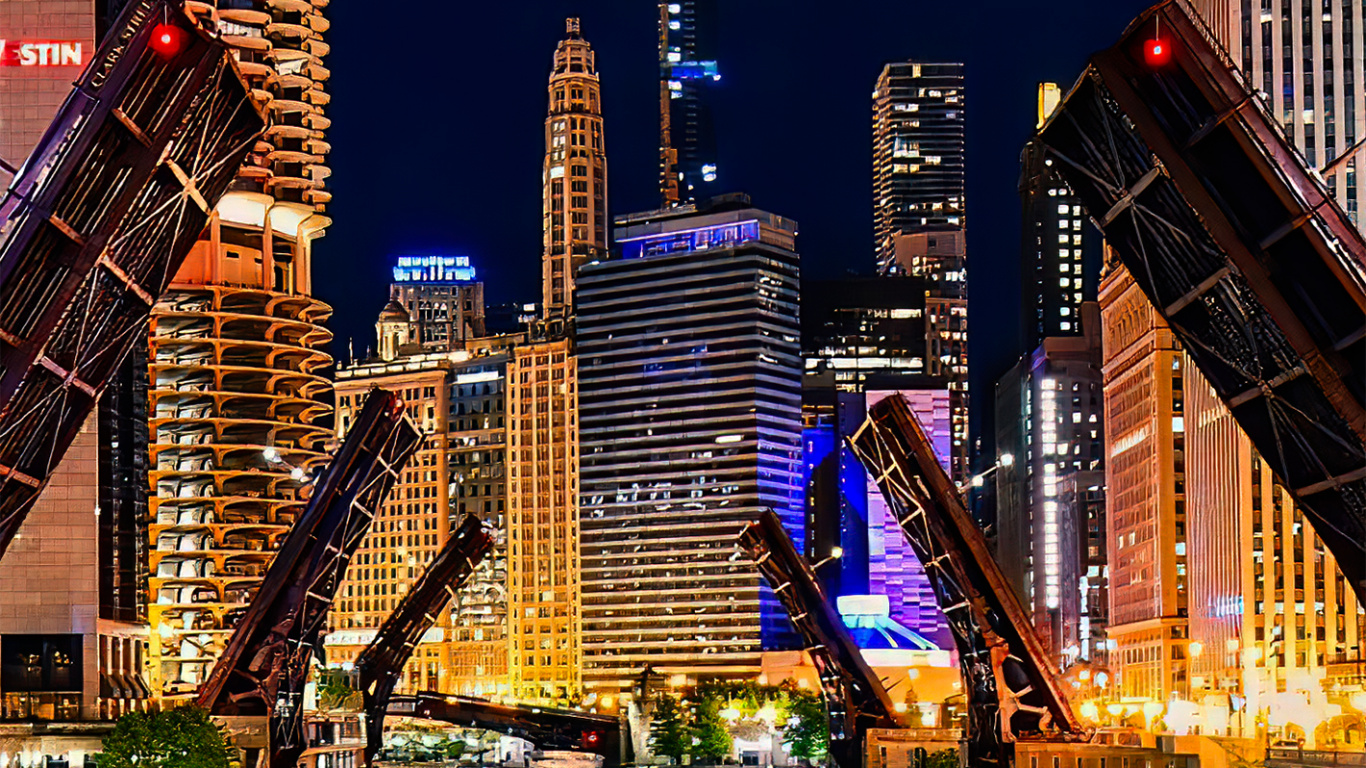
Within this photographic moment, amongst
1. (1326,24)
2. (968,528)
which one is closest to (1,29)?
(968,528)

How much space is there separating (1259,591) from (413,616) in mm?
57593

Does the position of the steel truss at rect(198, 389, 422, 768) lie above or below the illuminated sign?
below

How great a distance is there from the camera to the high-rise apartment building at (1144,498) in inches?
5822

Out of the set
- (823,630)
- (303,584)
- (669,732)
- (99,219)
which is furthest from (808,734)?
(99,219)

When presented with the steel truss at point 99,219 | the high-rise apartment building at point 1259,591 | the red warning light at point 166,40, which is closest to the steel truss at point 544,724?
the high-rise apartment building at point 1259,591

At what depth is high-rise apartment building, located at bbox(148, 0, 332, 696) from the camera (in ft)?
358

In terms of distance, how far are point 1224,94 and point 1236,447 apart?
98170mm

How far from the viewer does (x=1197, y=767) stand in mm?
63125

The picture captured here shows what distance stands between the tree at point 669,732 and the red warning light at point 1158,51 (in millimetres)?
114926

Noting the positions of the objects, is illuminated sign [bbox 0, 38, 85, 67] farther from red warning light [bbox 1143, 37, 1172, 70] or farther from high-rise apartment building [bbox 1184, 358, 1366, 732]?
high-rise apartment building [bbox 1184, 358, 1366, 732]

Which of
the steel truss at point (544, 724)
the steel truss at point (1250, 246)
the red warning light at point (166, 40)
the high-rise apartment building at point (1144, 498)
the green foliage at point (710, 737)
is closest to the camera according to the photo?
the steel truss at point (1250, 246)

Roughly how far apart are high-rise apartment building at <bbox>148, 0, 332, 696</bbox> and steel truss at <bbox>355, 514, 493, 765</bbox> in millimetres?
11282

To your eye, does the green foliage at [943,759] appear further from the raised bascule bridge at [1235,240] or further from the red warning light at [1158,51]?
the red warning light at [1158,51]

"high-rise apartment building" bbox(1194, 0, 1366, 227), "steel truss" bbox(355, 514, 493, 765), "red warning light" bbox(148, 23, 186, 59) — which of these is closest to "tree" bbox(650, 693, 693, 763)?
"steel truss" bbox(355, 514, 493, 765)
